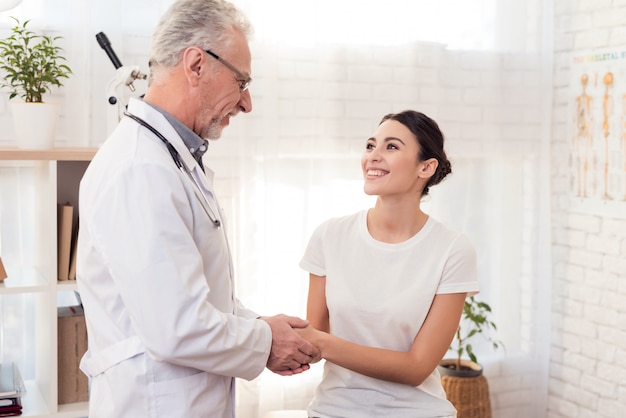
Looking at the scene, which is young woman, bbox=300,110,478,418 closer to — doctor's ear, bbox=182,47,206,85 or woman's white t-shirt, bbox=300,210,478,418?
woman's white t-shirt, bbox=300,210,478,418

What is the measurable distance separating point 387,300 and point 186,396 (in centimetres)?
74

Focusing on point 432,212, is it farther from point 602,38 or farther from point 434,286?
point 434,286

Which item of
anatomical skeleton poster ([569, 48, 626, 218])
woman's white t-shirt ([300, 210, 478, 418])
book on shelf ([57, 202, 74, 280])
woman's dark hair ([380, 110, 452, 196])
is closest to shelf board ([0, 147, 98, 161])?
book on shelf ([57, 202, 74, 280])

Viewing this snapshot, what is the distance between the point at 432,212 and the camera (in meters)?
3.65

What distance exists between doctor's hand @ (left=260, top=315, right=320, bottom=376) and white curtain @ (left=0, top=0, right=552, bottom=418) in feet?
4.17

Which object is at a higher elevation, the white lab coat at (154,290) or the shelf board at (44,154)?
the shelf board at (44,154)

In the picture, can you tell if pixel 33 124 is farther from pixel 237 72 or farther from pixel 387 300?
pixel 387 300

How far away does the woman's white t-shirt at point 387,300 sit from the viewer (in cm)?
215

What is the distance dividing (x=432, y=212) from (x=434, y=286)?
1.49 m

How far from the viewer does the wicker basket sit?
339cm

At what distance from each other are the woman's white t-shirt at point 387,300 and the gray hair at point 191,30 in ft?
2.75

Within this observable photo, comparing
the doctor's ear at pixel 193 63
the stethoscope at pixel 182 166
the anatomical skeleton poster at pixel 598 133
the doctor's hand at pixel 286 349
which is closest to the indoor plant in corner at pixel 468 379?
the anatomical skeleton poster at pixel 598 133

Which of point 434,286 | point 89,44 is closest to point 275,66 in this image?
point 89,44

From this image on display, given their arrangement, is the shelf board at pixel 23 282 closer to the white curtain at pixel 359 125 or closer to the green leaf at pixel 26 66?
the white curtain at pixel 359 125
